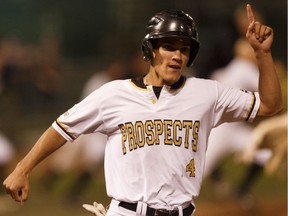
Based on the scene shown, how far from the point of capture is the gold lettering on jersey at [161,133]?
13.3ft

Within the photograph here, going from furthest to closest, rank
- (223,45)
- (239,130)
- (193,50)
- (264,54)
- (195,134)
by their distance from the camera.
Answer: (223,45) → (239,130) → (193,50) → (195,134) → (264,54)

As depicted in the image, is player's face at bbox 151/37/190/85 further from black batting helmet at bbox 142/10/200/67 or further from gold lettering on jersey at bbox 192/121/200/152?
gold lettering on jersey at bbox 192/121/200/152

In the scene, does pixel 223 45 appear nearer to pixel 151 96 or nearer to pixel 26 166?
pixel 151 96

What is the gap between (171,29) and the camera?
4.03 m

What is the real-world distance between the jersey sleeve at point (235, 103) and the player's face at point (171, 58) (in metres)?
0.24

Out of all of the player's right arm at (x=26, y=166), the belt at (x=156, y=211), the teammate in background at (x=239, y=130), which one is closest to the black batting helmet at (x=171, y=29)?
the player's right arm at (x=26, y=166)

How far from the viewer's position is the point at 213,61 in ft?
31.5

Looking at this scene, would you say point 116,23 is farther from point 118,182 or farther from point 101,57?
point 118,182

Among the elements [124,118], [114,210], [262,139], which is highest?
[124,118]

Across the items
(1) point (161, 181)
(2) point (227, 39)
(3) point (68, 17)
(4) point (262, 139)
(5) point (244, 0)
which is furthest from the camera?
(3) point (68, 17)

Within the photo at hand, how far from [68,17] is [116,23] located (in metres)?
0.72

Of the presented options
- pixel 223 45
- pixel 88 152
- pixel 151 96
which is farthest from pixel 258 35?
pixel 88 152

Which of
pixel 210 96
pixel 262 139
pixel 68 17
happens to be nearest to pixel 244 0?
pixel 68 17

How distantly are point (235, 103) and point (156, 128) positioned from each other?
42 centimetres
